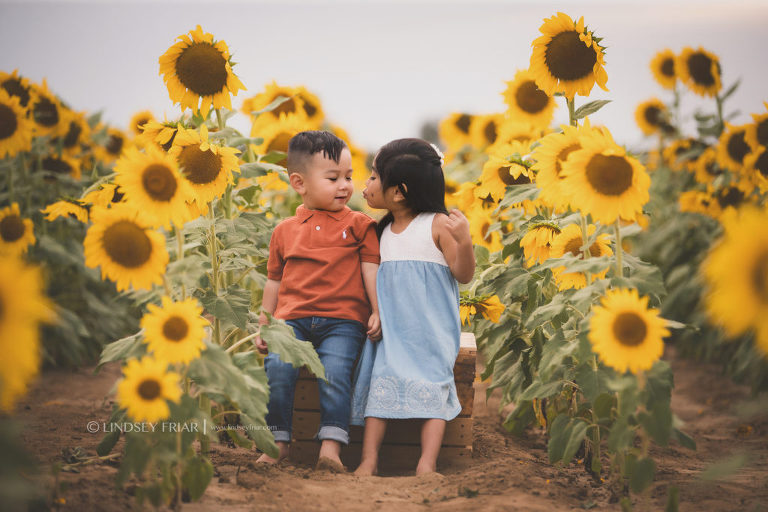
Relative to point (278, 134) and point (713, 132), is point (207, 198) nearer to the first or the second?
point (278, 134)

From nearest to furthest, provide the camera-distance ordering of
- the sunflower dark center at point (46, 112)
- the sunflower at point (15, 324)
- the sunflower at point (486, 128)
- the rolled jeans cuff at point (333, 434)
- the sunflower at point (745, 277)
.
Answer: the sunflower at point (15, 324) < the sunflower at point (745, 277) < the rolled jeans cuff at point (333, 434) < the sunflower dark center at point (46, 112) < the sunflower at point (486, 128)

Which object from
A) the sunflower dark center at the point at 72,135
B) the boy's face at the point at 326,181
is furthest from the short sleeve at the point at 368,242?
the sunflower dark center at the point at 72,135

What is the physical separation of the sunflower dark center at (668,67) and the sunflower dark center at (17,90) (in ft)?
16.3

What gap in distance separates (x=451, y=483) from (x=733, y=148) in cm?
321

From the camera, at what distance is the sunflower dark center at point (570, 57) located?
8.76 ft

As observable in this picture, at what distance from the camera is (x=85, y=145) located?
5582 millimetres

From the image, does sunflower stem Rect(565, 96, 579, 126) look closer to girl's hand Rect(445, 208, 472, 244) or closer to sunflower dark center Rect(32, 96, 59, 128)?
girl's hand Rect(445, 208, 472, 244)

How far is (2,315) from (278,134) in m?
2.78

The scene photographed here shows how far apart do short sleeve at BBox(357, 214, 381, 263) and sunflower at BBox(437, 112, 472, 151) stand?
3.46 metres

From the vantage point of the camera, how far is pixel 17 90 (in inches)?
179

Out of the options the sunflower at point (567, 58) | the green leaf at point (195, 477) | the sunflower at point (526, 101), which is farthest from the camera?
the sunflower at point (526, 101)

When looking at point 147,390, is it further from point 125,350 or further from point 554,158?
point 554,158

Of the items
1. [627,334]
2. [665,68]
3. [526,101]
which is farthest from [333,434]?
[665,68]

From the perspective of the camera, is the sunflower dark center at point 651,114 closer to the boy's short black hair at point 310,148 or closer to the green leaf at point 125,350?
the boy's short black hair at point 310,148
